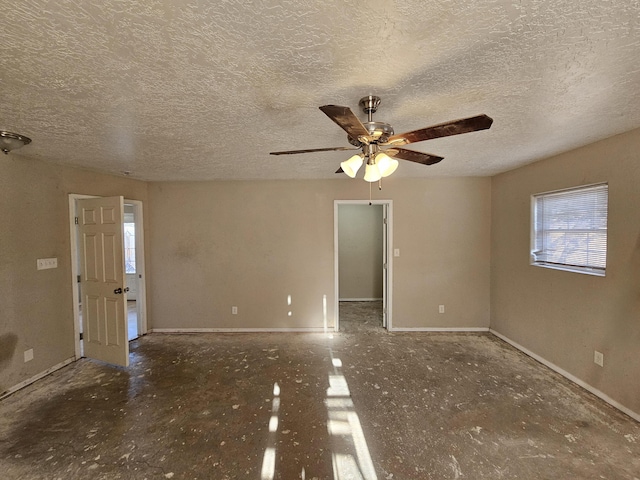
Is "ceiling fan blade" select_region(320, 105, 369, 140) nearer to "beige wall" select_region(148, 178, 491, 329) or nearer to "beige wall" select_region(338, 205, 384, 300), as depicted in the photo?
"beige wall" select_region(148, 178, 491, 329)

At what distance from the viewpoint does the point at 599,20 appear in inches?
39.7

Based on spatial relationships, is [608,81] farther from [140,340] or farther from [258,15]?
[140,340]

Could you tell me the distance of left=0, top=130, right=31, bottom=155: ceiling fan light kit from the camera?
6.72 ft

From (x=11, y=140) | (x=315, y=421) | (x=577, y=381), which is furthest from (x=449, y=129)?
(x=11, y=140)

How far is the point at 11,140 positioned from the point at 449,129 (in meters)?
3.19

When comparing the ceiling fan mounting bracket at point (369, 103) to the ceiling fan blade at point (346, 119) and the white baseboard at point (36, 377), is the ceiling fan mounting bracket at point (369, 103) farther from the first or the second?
the white baseboard at point (36, 377)

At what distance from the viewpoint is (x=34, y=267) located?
271 centimetres

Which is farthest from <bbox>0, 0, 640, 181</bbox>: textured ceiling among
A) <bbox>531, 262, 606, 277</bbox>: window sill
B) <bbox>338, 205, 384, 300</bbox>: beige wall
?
<bbox>338, 205, 384, 300</bbox>: beige wall

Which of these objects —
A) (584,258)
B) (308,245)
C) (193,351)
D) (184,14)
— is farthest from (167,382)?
(584,258)

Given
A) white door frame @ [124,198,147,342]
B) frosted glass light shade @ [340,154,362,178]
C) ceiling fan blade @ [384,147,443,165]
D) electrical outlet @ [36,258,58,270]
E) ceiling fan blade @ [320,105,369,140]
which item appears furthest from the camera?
white door frame @ [124,198,147,342]

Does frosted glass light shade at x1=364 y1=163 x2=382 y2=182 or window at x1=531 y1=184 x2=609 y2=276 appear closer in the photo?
frosted glass light shade at x1=364 y1=163 x2=382 y2=182

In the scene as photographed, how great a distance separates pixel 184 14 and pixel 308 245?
3.26 meters

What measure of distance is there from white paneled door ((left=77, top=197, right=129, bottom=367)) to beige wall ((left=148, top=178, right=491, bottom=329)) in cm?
94

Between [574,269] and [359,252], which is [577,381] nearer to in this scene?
[574,269]
